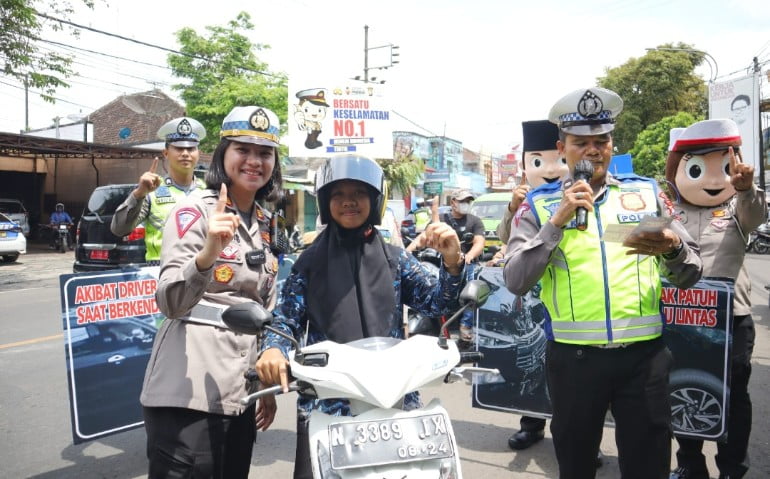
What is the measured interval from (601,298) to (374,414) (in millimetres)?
1144

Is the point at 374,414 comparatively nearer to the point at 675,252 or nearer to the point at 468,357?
the point at 468,357

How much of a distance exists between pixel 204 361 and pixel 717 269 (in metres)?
2.85

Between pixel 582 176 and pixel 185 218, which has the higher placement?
pixel 582 176

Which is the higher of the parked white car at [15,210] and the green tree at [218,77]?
the green tree at [218,77]

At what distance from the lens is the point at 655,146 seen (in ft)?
83.2

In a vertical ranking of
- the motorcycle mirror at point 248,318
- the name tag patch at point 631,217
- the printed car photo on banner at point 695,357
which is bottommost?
the printed car photo on banner at point 695,357

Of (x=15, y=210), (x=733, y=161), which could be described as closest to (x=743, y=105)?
(x=733, y=161)

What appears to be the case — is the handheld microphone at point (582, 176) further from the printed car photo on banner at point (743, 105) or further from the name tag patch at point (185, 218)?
the printed car photo on banner at point (743, 105)

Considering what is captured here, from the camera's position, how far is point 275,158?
2.54 m

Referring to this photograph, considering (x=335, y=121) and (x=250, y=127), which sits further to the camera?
(x=335, y=121)

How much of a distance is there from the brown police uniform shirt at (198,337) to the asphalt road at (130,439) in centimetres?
179

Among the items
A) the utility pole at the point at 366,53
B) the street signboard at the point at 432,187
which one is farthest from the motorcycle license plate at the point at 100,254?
the street signboard at the point at 432,187

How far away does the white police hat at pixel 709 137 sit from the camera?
134 inches

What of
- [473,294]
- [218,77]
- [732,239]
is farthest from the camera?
[218,77]
